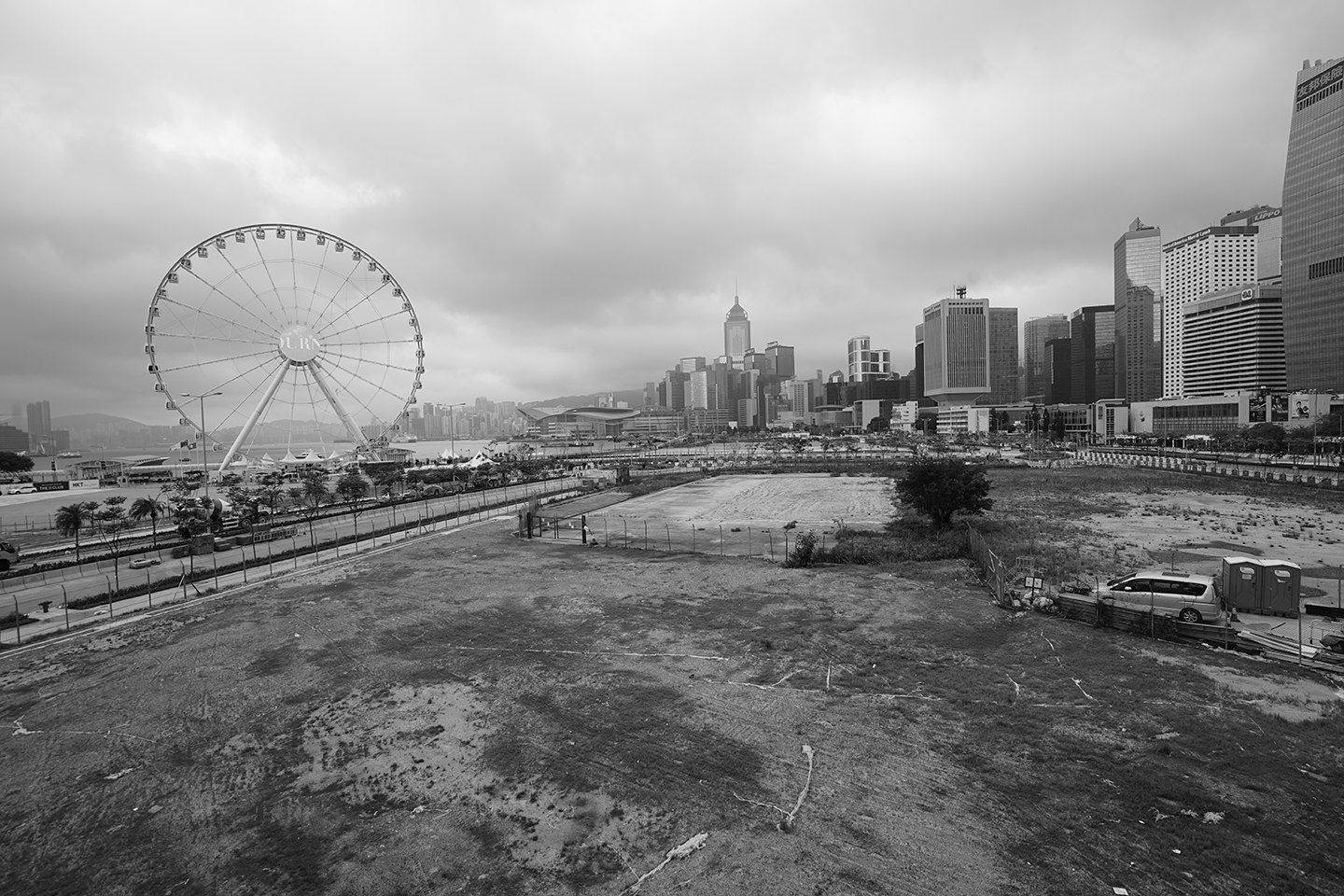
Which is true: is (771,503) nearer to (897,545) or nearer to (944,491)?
(944,491)

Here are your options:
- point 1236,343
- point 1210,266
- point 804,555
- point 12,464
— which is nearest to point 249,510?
point 804,555

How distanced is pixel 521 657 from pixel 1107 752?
10.7 m

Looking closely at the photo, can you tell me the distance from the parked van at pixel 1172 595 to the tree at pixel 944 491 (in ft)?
43.1

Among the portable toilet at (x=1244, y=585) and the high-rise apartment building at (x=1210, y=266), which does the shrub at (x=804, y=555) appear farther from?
the high-rise apartment building at (x=1210, y=266)

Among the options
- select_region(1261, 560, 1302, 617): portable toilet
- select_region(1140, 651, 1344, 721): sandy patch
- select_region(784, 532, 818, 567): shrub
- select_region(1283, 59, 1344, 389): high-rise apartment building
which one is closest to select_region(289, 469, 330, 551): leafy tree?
select_region(784, 532, 818, 567): shrub

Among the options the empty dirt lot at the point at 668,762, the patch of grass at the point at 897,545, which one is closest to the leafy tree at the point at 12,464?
the empty dirt lot at the point at 668,762

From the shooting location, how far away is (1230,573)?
15.4 m

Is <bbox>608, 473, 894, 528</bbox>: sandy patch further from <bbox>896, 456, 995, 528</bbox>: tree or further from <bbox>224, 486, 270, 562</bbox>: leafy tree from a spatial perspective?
<bbox>224, 486, 270, 562</bbox>: leafy tree

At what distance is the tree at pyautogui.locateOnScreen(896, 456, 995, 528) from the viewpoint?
29.0 m

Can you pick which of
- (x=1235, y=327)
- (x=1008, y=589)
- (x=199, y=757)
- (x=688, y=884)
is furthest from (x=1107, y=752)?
(x=1235, y=327)

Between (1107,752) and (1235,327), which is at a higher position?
(1235,327)

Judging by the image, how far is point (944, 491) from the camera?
95.0ft

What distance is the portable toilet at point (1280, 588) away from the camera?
47.4 feet

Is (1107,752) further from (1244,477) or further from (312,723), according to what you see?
(1244,477)
